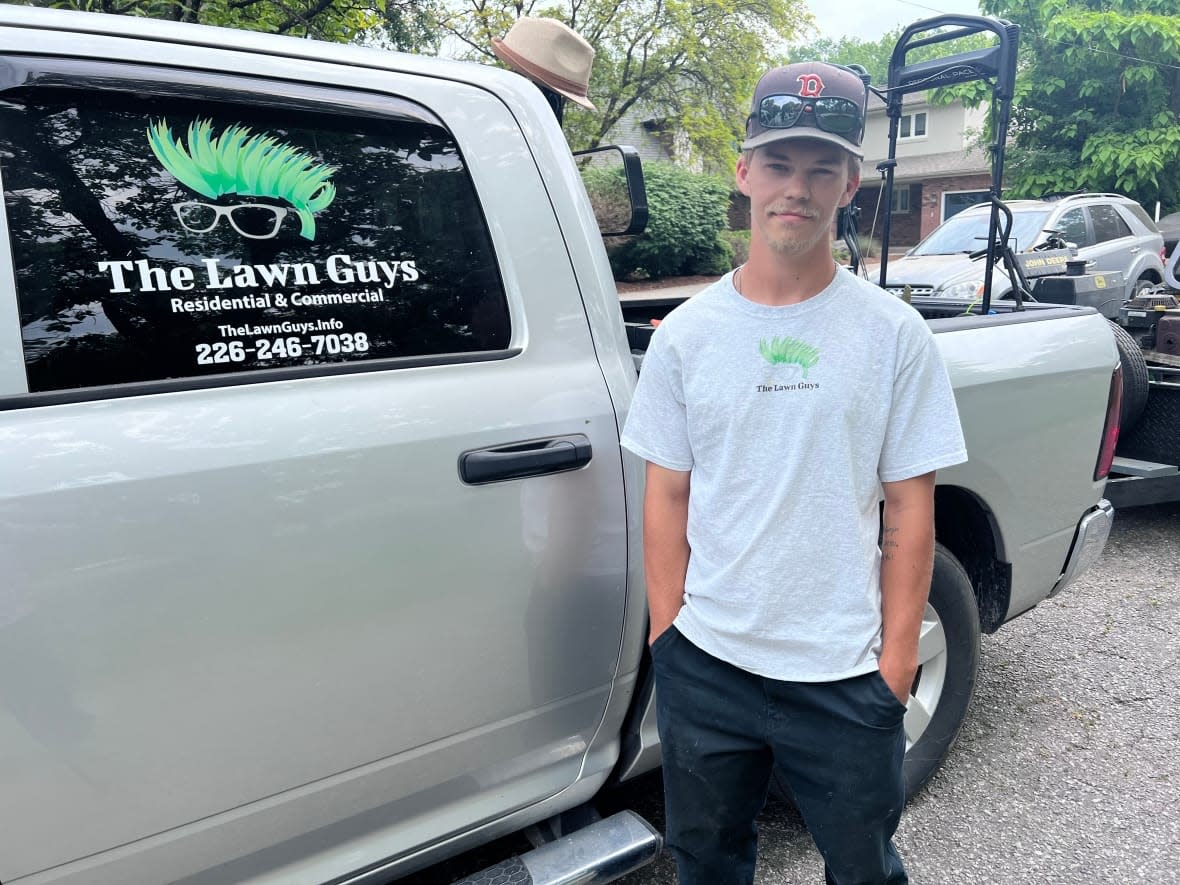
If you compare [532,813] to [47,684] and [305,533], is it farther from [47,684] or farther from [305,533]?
[47,684]

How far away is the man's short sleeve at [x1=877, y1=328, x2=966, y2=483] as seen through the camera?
156 cm

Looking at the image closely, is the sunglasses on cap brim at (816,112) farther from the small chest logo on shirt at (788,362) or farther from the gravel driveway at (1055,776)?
the gravel driveway at (1055,776)

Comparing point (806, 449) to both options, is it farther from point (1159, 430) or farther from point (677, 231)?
point (677, 231)

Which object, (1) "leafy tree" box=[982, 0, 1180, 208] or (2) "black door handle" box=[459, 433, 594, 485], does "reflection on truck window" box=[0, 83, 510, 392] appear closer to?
(2) "black door handle" box=[459, 433, 594, 485]

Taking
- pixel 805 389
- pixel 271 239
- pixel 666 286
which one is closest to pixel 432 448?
pixel 271 239

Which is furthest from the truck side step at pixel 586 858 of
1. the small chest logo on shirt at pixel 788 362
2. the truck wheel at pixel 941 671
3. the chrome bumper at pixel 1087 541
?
the chrome bumper at pixel 1087 541

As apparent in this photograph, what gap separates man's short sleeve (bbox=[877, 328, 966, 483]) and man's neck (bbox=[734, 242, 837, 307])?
0.64 ft

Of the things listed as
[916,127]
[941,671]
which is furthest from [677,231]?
[916,127]

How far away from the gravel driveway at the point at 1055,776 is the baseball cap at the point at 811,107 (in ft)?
6.26

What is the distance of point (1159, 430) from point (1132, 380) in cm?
35

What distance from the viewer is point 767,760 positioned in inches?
69.0

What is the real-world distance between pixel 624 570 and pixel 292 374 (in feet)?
2.62

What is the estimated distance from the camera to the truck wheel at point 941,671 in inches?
97.8

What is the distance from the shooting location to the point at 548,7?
751 inches
